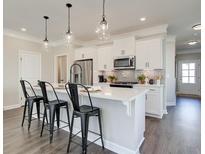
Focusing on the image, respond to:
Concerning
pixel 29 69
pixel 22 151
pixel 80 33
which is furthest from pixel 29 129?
pixel 80 33

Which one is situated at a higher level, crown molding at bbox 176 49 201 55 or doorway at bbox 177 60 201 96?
crown molding at bbox 176 49 201 55

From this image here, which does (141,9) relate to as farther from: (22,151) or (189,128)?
(22,151)

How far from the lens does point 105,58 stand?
519 centimetres

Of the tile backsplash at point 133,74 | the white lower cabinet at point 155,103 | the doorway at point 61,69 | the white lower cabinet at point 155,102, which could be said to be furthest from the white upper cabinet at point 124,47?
the doorway at point 61,69

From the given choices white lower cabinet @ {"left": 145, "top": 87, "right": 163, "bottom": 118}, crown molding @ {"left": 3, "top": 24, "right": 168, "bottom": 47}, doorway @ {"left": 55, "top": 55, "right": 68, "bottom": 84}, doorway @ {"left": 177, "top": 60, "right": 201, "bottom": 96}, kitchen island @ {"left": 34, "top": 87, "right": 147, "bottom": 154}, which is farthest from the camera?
doorway @ {"left": 177, "top": 60, "right": 201, "bottom": 96}

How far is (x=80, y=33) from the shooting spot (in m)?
5.08

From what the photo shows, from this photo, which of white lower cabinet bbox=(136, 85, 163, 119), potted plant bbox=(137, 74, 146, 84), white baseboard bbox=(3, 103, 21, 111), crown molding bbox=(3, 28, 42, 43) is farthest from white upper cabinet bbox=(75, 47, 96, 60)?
white baseboard bbox=(3, 103, 21, 111)

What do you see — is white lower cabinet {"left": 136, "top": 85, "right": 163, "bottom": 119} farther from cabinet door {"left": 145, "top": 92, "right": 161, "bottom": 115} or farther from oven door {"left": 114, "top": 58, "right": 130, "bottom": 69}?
oven door {"left": 114, "top": 58, "right": 130, "bottom": 69}

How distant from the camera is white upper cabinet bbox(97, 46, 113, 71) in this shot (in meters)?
5.06

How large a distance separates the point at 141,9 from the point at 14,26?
4.15 m

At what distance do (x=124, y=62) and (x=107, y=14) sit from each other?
1.77m

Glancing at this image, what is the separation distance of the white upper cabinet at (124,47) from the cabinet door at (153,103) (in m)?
1.57

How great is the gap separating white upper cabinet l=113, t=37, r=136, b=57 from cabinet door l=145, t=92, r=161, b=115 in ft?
5.15
